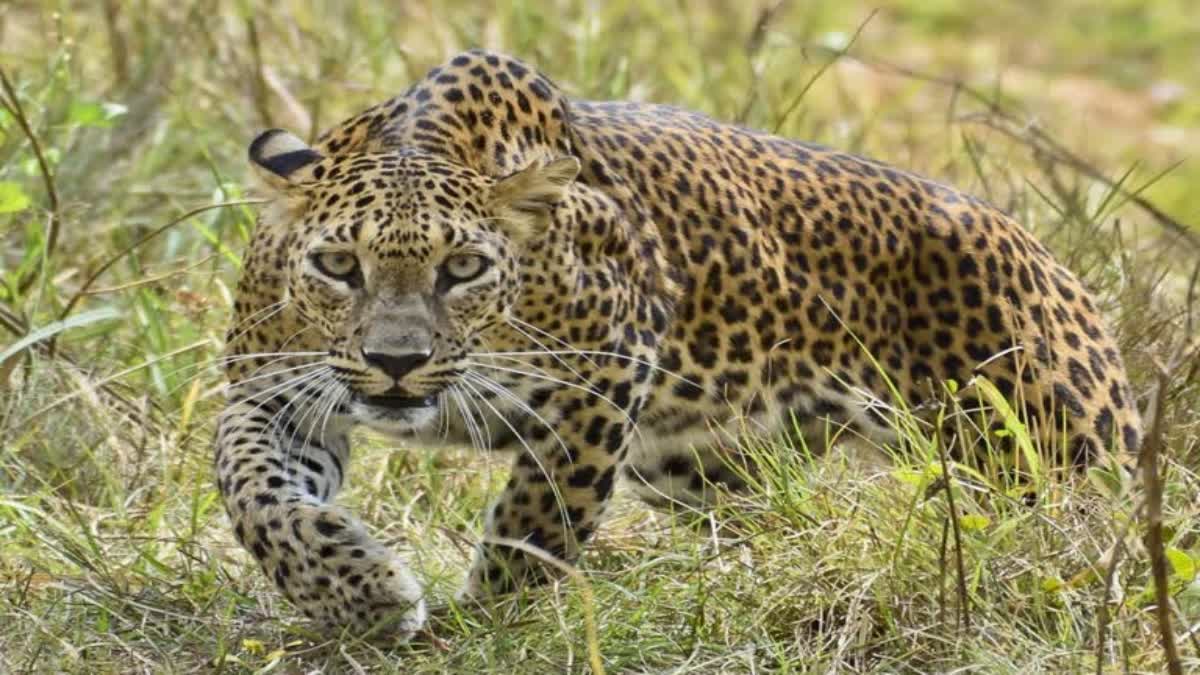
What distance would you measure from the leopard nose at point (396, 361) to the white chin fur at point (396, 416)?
0.46ft

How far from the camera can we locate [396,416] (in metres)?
6.38

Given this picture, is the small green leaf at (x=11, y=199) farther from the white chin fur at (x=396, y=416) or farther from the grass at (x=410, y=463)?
the white chin fur at (x=396, y=416)

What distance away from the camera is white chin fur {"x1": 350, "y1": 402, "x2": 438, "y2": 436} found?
20.9ft

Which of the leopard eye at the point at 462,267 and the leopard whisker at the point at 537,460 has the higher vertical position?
the leopard eye at the point at 462,267

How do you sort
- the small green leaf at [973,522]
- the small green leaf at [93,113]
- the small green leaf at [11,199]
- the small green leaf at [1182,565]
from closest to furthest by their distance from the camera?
the small green leaf at [1182,565] → the small green leaf at [973,522] → the small green leaf at [11,199] → the small green leaf at [93,113]

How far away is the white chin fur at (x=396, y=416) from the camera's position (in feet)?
20.9

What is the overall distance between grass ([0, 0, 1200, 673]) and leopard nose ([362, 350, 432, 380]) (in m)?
0.65

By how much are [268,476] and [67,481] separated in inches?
40.8

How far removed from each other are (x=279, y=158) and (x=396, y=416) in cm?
80

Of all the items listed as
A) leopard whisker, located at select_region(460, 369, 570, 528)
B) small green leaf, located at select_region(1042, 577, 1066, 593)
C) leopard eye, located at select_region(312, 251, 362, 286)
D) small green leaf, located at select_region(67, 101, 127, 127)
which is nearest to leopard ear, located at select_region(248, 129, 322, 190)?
leopard eye, located at select_region(312, 251, 362, 286)

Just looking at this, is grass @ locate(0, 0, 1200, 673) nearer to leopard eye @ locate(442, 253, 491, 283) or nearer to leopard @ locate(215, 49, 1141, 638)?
leopard @ locate(215, 49, 1141, 638)

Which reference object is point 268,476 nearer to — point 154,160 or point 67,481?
point 67,481

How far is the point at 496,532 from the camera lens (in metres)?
6.83

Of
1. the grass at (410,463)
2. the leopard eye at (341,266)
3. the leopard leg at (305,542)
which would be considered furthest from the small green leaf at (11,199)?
the leopard eye at (341,266)
